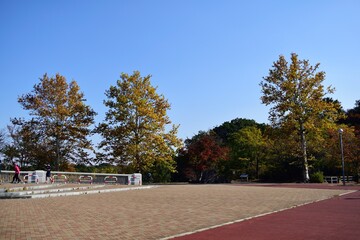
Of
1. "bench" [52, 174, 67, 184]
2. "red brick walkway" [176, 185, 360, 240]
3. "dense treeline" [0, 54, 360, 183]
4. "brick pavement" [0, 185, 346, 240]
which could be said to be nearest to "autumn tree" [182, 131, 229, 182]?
"dense treeline" [0, 54, 360, 183]

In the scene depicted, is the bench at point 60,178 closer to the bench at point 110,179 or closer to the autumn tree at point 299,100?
the bench at point 110,179

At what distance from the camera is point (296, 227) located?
373 inches

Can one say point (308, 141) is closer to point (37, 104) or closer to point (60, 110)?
point (60, 110)

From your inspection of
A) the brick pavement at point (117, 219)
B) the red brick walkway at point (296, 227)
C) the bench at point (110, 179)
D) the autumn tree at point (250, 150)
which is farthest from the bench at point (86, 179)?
the autumn tree at point (250, 150)

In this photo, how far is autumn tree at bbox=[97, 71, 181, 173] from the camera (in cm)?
3422

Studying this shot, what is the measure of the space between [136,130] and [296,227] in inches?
1038

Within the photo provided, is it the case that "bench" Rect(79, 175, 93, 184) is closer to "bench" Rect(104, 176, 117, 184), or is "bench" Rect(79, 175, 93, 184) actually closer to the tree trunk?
"bench" Rect(104, 176, 117, 184)

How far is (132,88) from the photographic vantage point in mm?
35625

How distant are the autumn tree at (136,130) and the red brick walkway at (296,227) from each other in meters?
22.5

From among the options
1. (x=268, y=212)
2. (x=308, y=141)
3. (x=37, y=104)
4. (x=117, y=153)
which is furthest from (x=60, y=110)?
(x=268, y=212)

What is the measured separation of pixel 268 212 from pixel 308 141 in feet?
86.8

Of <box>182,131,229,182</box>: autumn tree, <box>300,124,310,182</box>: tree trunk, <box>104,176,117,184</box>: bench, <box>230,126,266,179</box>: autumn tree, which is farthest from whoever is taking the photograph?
<box>230,126,266,179</box>: autumn tree

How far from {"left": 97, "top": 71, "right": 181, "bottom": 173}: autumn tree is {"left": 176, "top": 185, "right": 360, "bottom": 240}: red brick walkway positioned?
2253 cm

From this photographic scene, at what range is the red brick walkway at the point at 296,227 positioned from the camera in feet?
27.6
